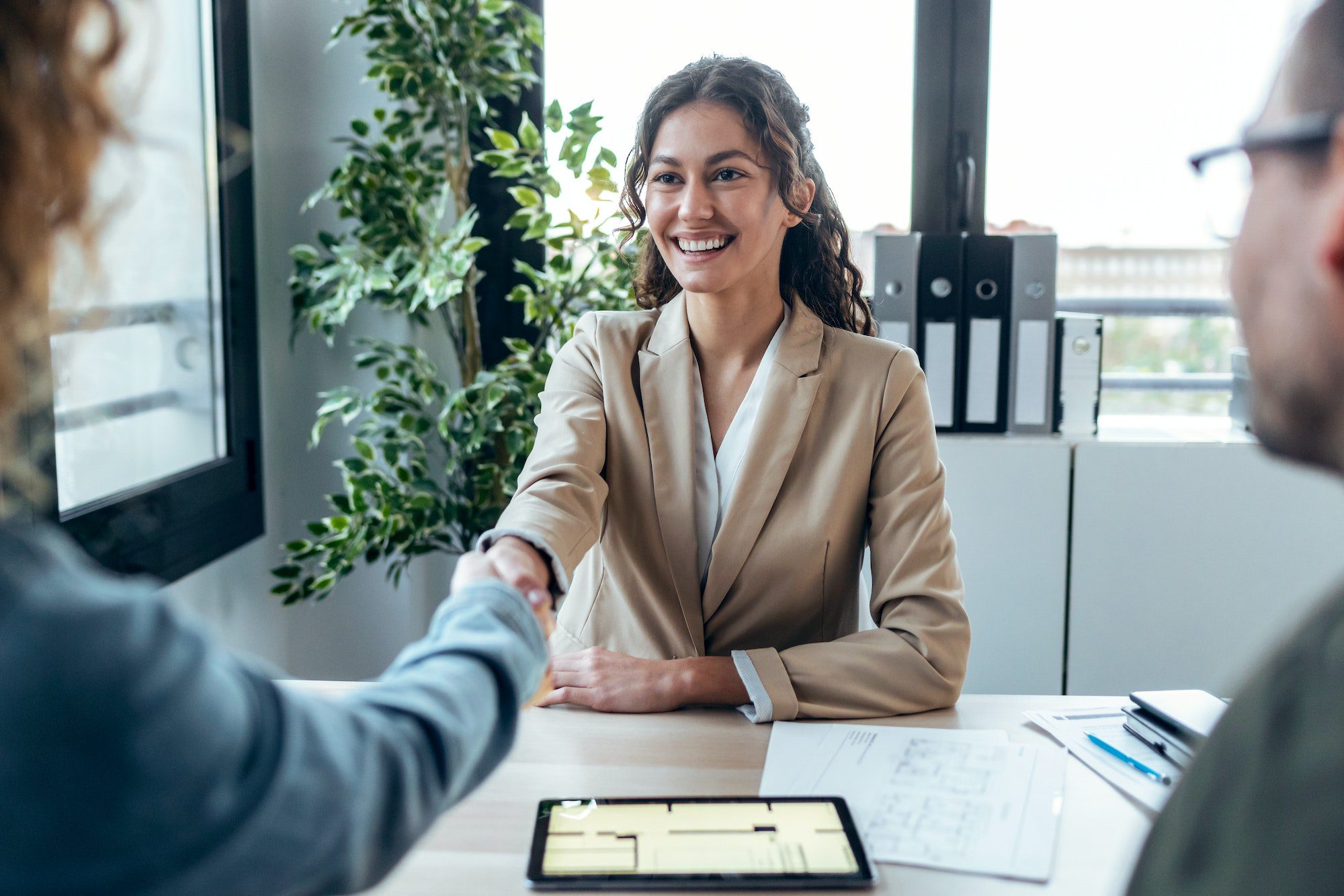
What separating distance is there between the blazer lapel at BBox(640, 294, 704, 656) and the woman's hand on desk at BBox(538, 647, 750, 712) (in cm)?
25

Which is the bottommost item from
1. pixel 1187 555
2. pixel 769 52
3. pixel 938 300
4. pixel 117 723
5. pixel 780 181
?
pixel 1187 555

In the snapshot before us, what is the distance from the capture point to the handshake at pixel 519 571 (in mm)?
1133

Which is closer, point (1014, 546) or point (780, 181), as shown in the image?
point (780, 181)

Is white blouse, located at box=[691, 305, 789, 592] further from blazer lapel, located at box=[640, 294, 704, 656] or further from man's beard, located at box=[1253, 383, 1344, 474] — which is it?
man's beard, located at box=[1253, 383, 1344, 474]

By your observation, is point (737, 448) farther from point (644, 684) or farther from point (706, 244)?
point (644, 684)

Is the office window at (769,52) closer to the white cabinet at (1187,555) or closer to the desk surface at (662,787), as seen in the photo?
the white cabinet at (1187,555)

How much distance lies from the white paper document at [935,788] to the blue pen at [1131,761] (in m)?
0.06

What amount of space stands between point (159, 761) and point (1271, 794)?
1.59 ft

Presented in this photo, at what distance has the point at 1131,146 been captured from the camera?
9.47 ft

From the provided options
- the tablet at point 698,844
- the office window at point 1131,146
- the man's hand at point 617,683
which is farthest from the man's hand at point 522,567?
the office window at point 1131,146

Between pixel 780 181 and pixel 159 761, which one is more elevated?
pixel 780 181

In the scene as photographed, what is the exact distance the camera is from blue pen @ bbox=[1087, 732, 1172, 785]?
1.12 metres

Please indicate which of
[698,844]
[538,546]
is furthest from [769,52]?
[698,844]

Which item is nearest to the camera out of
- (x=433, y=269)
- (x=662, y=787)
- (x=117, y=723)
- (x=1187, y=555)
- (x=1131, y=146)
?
(x=117, y=723)
